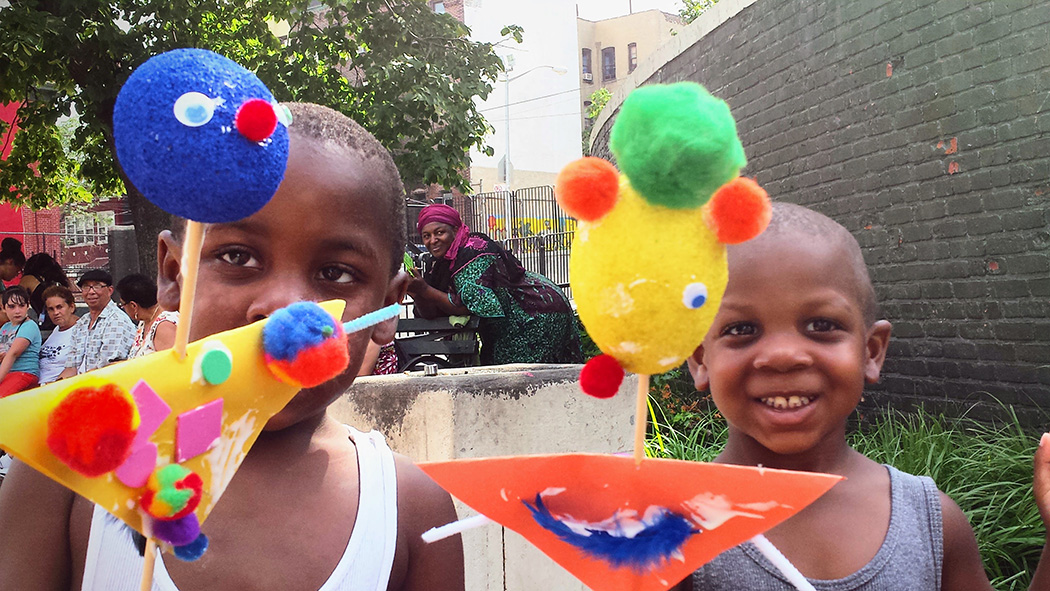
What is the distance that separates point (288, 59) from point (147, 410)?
7.02 meters

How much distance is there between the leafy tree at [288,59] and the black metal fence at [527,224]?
24.5 ft

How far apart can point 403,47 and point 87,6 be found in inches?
90.9

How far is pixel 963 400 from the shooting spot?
5.20 meters

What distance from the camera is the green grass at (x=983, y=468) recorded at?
3.39 meters

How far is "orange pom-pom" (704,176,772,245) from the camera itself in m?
0.87

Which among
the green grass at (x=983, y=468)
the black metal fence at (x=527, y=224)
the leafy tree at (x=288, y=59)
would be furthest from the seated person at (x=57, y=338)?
the black metal fence at (x=527, y=224)

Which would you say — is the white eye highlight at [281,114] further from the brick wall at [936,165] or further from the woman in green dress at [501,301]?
the brick wall at [936,165]

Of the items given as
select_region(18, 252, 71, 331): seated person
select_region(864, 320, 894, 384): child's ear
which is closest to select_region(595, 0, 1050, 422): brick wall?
select_region(864, 320, 894, 384): child's ear

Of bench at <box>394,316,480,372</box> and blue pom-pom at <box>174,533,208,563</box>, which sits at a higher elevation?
blue pom-pom at <box>174,533,208,563</box>

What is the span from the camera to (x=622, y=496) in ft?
3.28

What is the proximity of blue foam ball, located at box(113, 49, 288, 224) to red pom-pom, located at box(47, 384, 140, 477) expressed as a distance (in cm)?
18

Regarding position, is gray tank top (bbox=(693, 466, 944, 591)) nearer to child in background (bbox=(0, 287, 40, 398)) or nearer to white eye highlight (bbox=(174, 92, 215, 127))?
white eye highlight (bbox=(174, 92, 215, 127))

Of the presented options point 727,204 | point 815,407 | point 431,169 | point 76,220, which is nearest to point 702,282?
point 727,204

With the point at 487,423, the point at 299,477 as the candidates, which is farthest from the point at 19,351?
the point at 299,477
